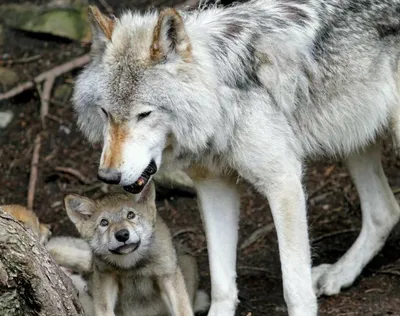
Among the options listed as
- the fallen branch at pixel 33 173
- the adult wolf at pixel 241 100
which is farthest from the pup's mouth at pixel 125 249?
the fallen branch at pixel 33 173

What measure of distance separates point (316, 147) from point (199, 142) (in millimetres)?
1058

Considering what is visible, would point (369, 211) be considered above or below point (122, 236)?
below

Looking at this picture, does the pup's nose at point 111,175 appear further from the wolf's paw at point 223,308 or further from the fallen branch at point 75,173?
the fallen branch at point 75,173

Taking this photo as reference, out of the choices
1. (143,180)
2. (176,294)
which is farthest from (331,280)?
(143,180)

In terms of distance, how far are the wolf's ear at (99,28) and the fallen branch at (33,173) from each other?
3184mm

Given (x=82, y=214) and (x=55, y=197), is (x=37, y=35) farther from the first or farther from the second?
(x=82, y=214)

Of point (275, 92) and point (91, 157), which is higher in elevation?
point (275, 92)

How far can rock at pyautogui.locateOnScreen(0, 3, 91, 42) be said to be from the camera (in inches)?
390

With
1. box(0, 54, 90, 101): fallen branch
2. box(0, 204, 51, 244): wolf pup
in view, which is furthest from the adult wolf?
box(0, 54, 90, 101): fallen branch

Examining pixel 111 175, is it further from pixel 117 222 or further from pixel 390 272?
pixel 390 272

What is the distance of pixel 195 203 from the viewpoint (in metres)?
8.52

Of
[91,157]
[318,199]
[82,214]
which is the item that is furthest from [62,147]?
[82,214]

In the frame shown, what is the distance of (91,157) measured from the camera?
9.00 m

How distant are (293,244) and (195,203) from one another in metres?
Result: 2.84
